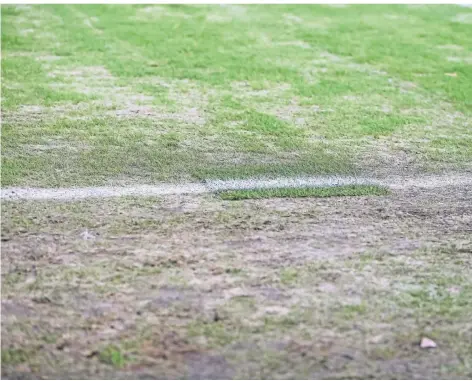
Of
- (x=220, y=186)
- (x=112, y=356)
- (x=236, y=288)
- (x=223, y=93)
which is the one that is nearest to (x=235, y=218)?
(x=220, y=186)

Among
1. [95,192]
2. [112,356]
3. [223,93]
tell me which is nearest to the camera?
[112,356]

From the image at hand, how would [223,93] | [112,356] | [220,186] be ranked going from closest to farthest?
[112,356]
[220,186]
[223,93]

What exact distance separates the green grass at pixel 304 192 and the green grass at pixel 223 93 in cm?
30

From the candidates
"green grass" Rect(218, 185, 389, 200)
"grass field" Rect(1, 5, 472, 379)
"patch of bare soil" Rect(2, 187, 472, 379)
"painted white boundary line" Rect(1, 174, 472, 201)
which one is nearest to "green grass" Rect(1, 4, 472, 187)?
"grass field" Rect(1, 5, 472, 379)

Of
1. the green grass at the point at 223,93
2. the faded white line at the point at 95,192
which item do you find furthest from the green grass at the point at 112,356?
the green grass at the point at 223,93

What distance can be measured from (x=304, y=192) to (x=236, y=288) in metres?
1.21

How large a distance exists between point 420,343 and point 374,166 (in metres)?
2.09

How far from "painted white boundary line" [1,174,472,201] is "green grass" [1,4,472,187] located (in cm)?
13

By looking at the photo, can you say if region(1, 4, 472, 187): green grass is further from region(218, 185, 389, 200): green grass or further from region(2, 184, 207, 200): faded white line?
region(218, 185, 389, 200): green grass

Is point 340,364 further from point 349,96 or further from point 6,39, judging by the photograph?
point 6,39

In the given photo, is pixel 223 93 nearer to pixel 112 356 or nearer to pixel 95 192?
pixel 95 192

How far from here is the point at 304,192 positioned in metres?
4.14

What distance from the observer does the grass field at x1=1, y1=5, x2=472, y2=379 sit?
2.64 meters

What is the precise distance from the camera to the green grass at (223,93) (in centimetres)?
469
